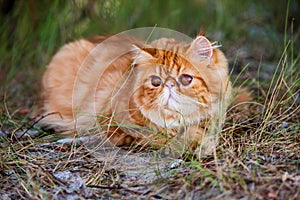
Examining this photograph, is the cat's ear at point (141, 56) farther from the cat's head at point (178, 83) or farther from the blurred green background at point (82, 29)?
the blurred green background at point (82, 29)

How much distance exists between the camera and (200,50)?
2.55 m

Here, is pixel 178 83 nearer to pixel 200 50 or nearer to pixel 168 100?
pixel 168 100

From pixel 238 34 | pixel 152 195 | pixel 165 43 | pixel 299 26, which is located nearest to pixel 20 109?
pixel 165 43

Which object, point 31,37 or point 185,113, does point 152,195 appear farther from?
point 31,37

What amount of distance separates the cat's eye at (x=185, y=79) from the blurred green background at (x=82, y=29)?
1.59 metres

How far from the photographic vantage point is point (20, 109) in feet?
11.4

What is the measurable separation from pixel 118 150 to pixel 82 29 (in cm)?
221

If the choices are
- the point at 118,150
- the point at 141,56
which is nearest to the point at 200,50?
the point at 141,56

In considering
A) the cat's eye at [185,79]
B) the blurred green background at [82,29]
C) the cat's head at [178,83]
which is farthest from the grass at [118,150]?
the cat's eye at [185,79]

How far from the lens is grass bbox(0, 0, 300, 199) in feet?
6.95

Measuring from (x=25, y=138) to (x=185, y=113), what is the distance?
98cm

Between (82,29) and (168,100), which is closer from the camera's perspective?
(168,100)

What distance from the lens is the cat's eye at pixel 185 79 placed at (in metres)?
2.49

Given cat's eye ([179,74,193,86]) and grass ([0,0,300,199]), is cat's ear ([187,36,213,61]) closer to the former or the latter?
cat's eye ([179,74,193,86])
